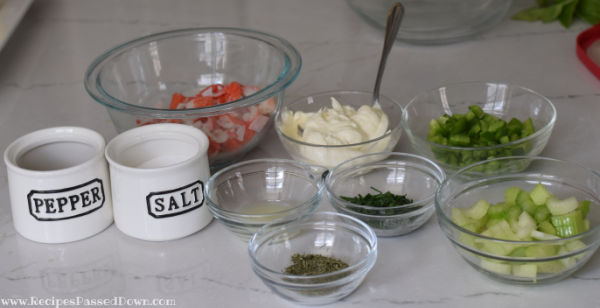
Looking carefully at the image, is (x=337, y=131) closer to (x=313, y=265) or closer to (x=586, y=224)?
(x=313, y=265)

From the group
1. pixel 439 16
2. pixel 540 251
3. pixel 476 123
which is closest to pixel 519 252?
pixel 540 251

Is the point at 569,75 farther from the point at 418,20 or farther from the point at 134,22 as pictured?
the point at 134,22

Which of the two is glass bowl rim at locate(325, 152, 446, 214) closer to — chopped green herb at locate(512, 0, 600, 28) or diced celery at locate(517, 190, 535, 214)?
diced celery at locate(517, 190, 535, 214)

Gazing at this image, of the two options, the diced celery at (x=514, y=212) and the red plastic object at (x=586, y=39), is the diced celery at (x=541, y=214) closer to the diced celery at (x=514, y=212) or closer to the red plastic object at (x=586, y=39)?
the diced celery at (x=514, y=212)

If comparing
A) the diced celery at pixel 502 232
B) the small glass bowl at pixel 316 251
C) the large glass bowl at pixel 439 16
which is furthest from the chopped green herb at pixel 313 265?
the large glass bowl at pixel 439 16

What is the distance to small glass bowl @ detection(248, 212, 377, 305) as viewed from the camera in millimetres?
1114

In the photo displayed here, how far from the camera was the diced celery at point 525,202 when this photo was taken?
1.19 metres

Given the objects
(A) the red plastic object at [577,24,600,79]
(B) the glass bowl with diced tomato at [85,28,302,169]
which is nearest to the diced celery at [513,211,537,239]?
(B) the glass bowl with diced tomato at [85,28,302,169]

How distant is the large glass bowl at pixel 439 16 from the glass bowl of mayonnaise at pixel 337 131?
51 cm

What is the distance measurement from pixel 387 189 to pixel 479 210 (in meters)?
0.25

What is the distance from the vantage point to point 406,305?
1.15 meters

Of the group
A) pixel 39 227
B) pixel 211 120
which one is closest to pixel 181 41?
pixel 211 120

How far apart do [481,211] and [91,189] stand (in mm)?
699

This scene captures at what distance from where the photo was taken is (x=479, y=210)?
121cm
